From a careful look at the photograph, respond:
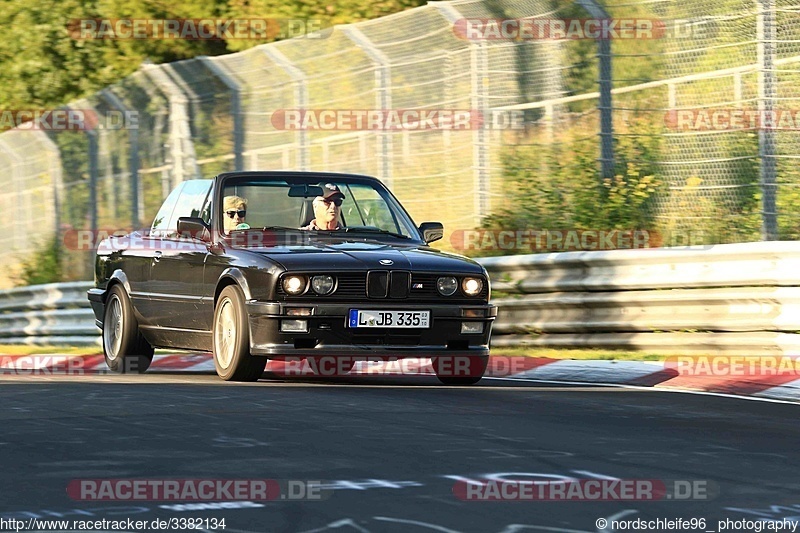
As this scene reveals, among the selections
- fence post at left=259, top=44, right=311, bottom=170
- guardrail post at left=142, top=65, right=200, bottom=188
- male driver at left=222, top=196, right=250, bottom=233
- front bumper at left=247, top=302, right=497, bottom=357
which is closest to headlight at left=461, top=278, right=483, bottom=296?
front bumper at left=247, top=302, right=497, bottom=357

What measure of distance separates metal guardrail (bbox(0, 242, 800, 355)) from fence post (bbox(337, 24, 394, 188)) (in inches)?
112

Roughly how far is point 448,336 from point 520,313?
131 inches

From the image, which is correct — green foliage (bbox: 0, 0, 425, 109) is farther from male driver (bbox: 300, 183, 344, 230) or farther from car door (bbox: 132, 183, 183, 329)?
male driver (bbox: 300, 183, 344, 230)

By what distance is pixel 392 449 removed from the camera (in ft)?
24.5

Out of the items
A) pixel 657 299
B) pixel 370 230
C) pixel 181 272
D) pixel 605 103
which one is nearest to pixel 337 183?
pixel 370 230

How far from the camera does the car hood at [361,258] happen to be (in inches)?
440

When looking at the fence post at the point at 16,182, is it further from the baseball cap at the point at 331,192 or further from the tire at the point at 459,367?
the tire at the point at 459,367

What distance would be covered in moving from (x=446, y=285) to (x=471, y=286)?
0.21 metres

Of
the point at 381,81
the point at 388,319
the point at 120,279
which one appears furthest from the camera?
the point at 381,81

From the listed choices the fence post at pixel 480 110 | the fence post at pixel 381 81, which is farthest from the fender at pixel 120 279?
the fence post at pixel 381 81

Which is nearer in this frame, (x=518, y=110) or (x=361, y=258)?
(x=361, y=258)

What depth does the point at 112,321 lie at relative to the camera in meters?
14.0

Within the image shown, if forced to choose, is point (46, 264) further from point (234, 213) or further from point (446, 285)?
point (446, 285)

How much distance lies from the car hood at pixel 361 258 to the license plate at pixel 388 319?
299 millimetres
